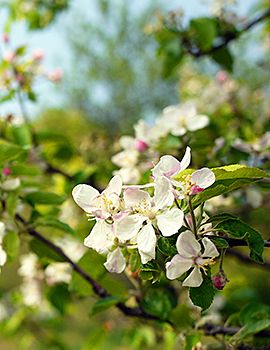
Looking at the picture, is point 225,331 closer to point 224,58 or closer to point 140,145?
point 140,145

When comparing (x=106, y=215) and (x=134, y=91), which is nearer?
(x=106, y=215)

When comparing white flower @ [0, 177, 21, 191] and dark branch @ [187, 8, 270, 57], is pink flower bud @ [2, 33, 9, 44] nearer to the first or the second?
dark branch @ [187, 8, 270, 57]

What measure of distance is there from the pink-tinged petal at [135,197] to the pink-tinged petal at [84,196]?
48 millimetres

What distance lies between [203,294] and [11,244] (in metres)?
0.52

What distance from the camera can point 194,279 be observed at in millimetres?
790

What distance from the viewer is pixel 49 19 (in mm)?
2314

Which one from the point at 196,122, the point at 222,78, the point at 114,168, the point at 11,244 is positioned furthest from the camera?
the point at 222,78

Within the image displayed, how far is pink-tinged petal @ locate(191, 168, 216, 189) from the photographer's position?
0.78 m

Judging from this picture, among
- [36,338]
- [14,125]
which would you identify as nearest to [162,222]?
[14,125]

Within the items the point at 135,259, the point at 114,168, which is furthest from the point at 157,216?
the point at 114,168

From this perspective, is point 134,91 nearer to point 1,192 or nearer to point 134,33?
point 134,33

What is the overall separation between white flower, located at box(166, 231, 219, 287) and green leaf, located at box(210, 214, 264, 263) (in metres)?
0.04

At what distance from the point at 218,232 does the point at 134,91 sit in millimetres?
12806

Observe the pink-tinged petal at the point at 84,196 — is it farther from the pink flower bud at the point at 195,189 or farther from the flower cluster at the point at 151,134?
the flower cluster at the point at 151,134
